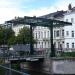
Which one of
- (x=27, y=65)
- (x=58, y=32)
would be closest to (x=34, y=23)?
(x=27, y=65)

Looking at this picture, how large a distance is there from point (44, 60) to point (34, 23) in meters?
6.75

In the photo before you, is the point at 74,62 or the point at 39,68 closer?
the point at 74,62

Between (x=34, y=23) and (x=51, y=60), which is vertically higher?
(x=34, y=23)

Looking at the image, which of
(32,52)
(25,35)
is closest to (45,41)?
(25,35)

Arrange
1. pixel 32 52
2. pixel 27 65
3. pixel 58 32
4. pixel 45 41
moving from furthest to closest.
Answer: pixel 45 41 → pixel 58 32 → pixel 27 65 → pixel 32 52

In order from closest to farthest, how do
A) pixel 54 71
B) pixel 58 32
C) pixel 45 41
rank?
pixel 54 71 → pixel 58 32 → pixel 45 41

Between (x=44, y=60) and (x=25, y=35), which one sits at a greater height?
(x=25, y=35)

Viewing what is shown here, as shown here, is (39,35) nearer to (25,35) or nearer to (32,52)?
(25,35)

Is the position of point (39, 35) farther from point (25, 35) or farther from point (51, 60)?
point (51, 60)

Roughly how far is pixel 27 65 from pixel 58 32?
21832 millimetres

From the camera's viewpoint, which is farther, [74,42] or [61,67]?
[74,42]

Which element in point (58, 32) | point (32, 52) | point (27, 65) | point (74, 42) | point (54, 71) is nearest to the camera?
point (54, 71)

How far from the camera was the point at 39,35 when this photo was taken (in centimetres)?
9406

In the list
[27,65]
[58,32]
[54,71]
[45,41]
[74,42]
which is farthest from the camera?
[45,41]
